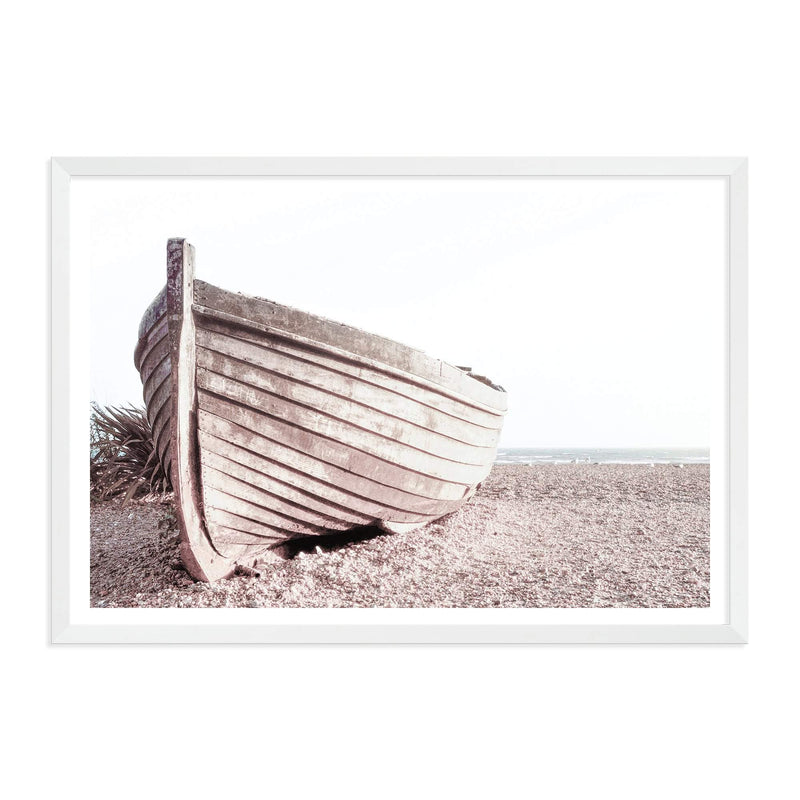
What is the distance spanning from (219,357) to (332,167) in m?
0.66

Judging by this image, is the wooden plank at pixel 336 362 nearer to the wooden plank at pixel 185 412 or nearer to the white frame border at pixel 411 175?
the wooden plank at pixel 185 412

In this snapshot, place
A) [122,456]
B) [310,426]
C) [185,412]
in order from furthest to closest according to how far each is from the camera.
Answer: [122,456]
[310,426]
[185,412]

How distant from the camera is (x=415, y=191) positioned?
1.58 metres

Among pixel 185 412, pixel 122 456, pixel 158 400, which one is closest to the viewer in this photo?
pixel 185 412

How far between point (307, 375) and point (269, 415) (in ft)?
0.55

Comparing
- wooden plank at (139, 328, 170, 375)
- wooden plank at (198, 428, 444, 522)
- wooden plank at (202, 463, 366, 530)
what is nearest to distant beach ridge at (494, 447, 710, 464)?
wooden plank at (198, 428, 444, 522)

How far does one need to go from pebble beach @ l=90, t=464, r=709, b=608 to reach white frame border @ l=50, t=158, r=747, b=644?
0.28 feet

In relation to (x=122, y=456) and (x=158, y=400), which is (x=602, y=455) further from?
(x=122, y=456)

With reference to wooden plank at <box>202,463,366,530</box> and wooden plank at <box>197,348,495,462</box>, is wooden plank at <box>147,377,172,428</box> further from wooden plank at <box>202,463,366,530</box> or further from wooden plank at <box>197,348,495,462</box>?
wooden plank at <box>202,463,366,530</box>

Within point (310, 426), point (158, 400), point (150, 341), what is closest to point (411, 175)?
point (310, 426)

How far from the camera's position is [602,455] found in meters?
1.97

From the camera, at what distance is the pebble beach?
1570 mm

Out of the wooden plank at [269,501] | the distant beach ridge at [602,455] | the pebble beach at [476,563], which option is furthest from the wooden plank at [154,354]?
the distant beach ridge at [602,455]
